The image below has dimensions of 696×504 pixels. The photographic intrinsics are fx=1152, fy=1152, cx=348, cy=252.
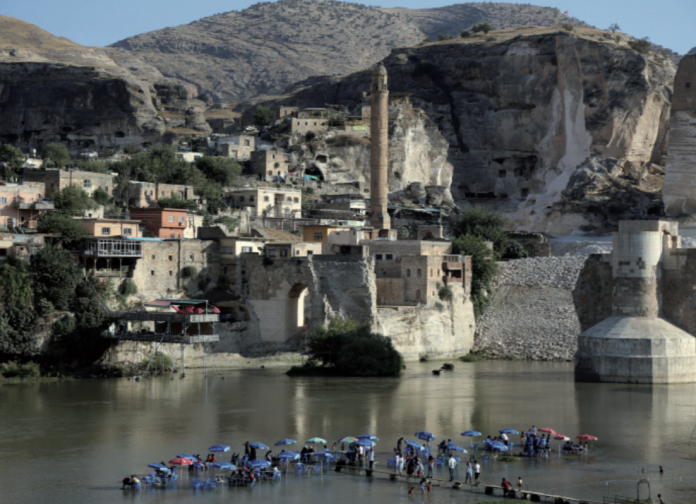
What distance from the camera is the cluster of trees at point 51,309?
48688 millimetres

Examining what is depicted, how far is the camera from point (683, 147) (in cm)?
8631

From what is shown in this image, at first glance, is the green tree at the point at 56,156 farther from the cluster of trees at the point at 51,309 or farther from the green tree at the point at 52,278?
the cluster of trees at the point at 51,309

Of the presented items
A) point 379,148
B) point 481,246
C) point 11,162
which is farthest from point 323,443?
point 379,148

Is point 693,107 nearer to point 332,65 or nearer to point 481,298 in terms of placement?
point 481,298

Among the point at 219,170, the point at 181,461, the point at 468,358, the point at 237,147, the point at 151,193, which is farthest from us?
the point at 237,147

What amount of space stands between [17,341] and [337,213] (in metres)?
32.7

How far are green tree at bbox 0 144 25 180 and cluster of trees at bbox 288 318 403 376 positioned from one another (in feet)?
83.5

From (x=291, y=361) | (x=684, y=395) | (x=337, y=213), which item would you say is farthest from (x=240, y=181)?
(x=684, y=395)

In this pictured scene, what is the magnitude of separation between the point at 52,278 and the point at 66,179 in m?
17.0

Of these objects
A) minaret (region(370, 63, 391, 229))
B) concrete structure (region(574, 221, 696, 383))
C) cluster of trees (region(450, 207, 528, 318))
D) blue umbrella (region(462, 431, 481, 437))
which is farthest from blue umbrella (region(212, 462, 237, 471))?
minaret (region(370, 63, 391, 229))

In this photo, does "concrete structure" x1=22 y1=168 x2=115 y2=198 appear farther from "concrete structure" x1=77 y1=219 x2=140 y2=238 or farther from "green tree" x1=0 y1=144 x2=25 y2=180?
"concrete structure" x1=77 y1=219 x2=140 y2=238

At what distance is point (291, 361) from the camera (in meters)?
54.2

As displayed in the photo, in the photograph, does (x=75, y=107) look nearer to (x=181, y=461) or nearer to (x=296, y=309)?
(x=296, y=309)

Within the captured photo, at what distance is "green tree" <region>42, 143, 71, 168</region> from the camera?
7444 centimetres
